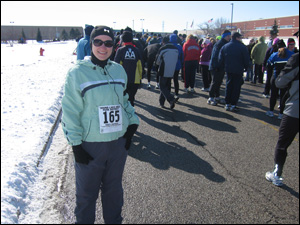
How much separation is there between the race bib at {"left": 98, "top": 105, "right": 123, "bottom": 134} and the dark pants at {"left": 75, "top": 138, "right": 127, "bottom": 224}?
131 mm

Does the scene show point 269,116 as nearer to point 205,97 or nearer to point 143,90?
point 205,97

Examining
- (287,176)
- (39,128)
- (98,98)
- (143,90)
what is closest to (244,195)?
(287,176)

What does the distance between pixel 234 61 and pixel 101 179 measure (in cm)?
572

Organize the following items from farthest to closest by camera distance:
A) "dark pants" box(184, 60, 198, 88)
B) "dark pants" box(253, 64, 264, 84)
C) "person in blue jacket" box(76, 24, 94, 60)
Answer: "dark pants" box(253, 64, 264, 84) < "dark pants" box(184, 60, 198, 88) < "person in blue jacket" box(76, 24, 94, 60)

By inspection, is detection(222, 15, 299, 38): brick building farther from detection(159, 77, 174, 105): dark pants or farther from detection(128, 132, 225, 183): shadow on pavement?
detection(128, 132, 225, 183): shadow on pavement

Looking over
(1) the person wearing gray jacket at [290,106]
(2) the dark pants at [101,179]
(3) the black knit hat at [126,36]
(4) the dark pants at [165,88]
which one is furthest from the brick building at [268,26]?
(2) the dark pants at [101,179]

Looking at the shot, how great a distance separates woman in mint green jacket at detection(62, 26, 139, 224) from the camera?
6.91 feet

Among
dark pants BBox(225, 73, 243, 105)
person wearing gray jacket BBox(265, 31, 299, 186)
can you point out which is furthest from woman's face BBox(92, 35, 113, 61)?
dark pants BBox(225, 73, 243, 105)

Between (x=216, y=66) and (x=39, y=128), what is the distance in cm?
545

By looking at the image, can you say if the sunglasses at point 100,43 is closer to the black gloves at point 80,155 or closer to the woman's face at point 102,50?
the woman's face at point 102,50

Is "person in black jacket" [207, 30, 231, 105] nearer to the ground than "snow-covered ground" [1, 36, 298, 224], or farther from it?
farther from it

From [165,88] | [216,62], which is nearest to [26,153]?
[165,88]

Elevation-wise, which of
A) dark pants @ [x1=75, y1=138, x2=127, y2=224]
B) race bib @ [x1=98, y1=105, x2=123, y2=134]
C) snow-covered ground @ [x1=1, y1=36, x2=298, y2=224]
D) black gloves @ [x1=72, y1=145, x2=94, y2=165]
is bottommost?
snow-covered ground @ [x1=1, y1=36, x2=298, y2=224]

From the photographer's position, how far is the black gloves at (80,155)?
209cm
